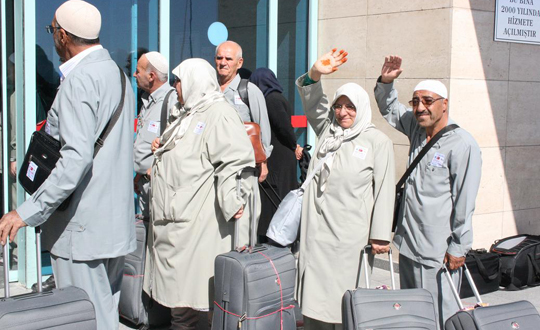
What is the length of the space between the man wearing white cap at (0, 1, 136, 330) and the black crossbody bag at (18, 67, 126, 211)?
0.11ft

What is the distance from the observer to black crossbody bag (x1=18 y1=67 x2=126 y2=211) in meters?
3.02

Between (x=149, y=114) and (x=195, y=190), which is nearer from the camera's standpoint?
(x=195, y=190)

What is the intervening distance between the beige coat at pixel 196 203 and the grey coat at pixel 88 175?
22.2 inches

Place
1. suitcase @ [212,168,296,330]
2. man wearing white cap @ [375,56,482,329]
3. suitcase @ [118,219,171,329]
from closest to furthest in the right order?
suitcase @ [212,168,296,330] < man wearing white cap @ [375,56,482,329] < suitcase @ [118,219,171,329]

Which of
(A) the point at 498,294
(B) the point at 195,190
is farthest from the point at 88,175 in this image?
(A) the point at 498,294

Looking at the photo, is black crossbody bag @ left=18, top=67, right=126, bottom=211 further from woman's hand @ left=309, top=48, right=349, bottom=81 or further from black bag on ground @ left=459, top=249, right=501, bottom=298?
black bag on ground @ left=459, top=249, right=501, bottom=298

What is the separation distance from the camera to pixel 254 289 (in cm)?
A: 361

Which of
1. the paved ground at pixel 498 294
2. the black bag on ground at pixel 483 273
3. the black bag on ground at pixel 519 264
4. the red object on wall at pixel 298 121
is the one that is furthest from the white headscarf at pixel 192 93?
the black bag on ground at pixel 519 264

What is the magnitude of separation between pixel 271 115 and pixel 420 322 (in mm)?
2667

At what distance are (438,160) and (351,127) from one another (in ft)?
1.78

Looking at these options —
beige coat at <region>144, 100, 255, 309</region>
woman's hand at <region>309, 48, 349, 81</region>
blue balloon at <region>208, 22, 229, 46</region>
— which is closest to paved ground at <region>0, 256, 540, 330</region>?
beige coat at <region>144, 100, 255, 309</region>

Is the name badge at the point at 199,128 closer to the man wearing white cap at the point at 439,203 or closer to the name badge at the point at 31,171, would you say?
the name badge at the point at 31,171

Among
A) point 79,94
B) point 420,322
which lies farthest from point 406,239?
point 79,94

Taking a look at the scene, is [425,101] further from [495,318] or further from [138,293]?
[138,293]
